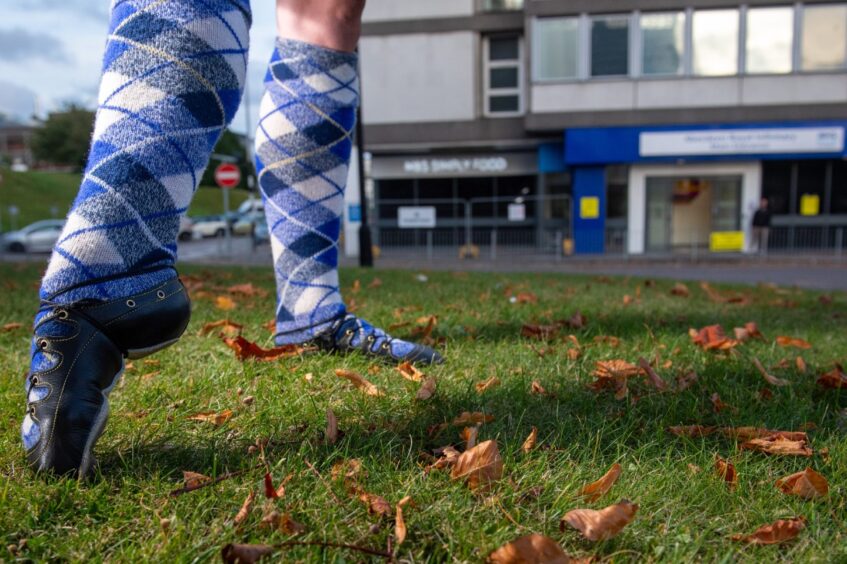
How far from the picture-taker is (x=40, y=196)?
173 ft

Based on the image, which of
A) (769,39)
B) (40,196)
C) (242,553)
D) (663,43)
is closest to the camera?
(242,553)

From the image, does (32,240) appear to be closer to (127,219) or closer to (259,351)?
(259,351)

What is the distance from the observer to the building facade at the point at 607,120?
21.5 metres

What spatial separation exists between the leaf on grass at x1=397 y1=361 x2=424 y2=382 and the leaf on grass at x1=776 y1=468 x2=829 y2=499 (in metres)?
0.94

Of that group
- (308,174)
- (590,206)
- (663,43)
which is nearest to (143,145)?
(308,174)

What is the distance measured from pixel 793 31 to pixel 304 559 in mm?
25333

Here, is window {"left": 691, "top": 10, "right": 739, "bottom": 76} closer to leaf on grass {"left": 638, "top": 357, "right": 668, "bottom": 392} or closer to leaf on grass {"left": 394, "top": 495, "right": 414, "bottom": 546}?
leaf on grass {"left": 638, "top": 357, "right": 668, "bottom": 392}

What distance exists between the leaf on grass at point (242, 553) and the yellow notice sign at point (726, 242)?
2232 cm

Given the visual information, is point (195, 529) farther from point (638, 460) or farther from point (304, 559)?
point (638, 460)

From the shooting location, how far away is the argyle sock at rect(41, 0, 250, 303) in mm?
1206

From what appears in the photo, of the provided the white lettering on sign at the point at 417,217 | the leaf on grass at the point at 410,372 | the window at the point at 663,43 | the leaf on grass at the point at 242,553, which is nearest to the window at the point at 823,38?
the window at the point at 663,43

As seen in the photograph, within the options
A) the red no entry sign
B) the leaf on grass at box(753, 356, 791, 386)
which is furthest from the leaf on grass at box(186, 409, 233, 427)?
the red no entry sign

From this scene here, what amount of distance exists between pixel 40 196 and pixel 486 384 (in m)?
60.2

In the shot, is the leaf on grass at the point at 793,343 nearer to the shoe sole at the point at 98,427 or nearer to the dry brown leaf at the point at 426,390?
the dry brown leaf at the point at 426,390
